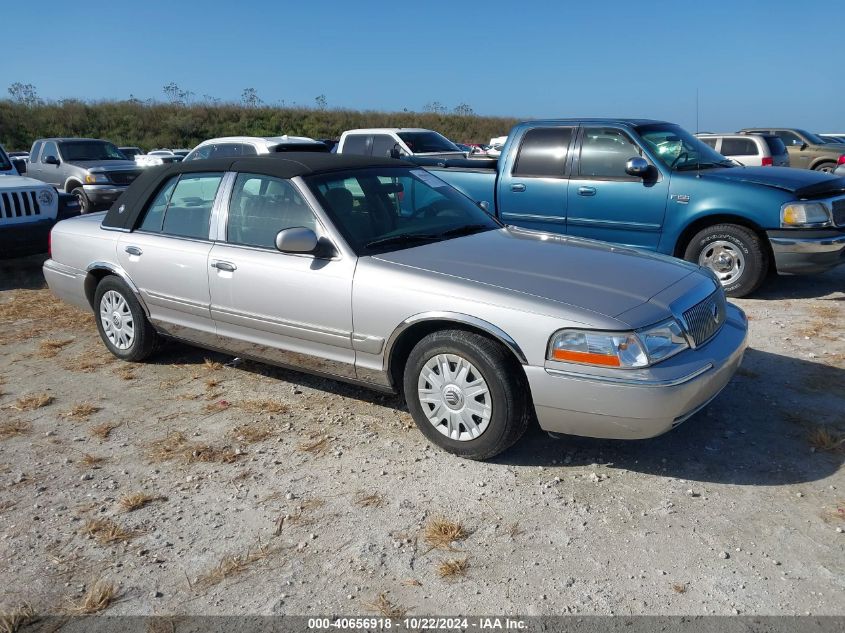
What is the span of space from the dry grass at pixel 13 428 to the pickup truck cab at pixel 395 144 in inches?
369

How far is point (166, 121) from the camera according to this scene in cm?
4422

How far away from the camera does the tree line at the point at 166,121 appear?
40.1 m

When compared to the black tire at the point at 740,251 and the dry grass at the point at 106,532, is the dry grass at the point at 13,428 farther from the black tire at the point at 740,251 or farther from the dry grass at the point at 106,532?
the black tire at the point at 740,251

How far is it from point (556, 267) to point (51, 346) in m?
4.50

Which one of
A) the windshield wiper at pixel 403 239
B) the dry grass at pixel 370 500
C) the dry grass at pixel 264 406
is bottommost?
the dry grass at pixel 370 500

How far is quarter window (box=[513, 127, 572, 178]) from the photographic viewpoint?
7.81 metres

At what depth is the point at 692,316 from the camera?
12.2 feet

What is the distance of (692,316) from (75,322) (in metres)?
5.80

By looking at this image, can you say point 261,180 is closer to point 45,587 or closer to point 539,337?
point 539,337

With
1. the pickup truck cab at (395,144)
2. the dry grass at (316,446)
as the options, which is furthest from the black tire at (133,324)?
the pickup truck cab at (395,144)

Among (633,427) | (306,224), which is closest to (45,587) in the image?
(306,224)

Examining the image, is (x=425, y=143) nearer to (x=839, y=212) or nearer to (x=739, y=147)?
(x=739, y=147)

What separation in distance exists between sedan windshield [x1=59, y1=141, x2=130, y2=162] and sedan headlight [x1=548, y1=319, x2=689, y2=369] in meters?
13.8

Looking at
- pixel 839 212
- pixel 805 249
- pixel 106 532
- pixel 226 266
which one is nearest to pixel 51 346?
pixel 226 266
